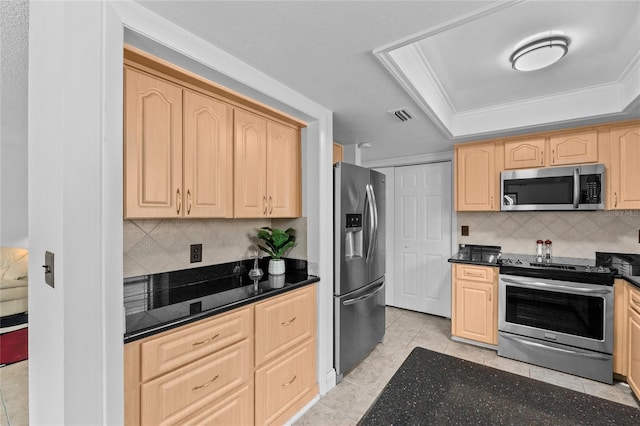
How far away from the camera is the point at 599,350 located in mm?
2381

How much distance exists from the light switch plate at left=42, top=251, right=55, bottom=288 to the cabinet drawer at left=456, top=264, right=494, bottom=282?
3218 millimetres

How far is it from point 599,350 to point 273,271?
2.78m

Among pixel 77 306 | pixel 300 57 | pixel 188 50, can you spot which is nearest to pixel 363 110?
pixel 300 57

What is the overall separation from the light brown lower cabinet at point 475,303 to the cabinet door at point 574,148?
1248 millimetres

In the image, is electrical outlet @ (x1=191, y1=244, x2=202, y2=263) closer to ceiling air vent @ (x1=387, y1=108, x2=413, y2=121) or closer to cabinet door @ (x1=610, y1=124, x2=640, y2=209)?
ceiling air vent @ (x1=387, y1=108, x2=413, y2=121)

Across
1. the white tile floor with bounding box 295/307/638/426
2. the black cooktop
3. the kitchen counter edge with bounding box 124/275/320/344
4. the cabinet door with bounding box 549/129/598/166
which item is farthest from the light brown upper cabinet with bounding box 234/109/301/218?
the cabinet door with bounding box 549/129/598/166

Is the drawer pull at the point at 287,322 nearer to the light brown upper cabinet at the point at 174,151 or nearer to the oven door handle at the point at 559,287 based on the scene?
the light brown upper cabinet at the point at 174,151

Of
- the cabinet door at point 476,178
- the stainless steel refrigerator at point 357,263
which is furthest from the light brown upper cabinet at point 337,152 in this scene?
the cabinet door at point 476,178

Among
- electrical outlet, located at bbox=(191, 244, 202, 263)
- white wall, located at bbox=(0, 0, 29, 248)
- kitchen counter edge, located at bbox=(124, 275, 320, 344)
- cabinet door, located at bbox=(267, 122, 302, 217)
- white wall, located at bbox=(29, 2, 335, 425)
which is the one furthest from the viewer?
cabinet door, located at bbox=(267, 122, 302, 217)

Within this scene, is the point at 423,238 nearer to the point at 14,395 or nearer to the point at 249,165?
the point at 249,165

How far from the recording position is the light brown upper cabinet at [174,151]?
1354mm

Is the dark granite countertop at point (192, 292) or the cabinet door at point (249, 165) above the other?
the cabinet door at point (249, 165)

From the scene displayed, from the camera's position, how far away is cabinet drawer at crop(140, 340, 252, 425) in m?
1.24

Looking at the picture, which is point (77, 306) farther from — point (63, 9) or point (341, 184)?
point (341, 184)
